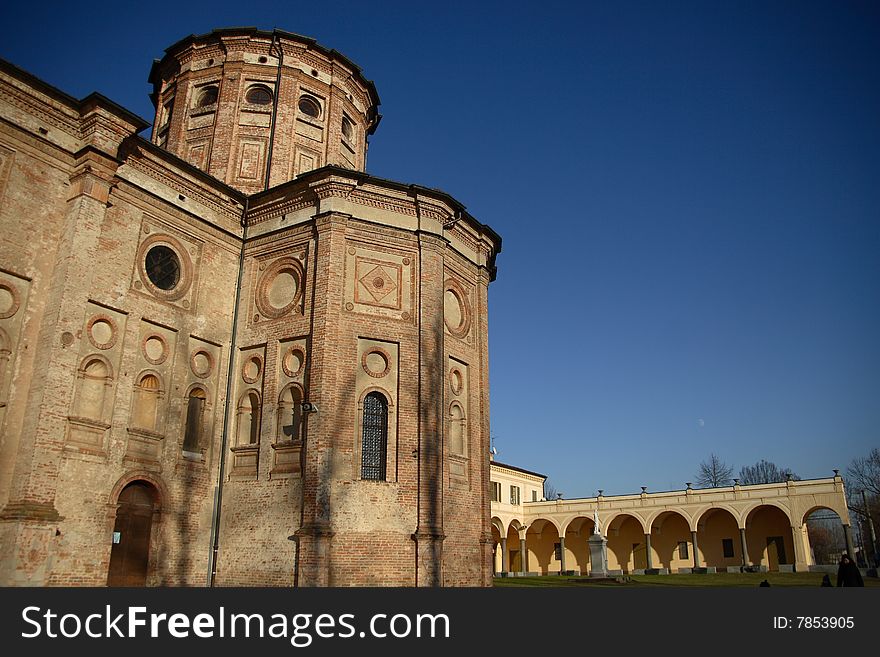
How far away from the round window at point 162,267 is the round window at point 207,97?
26.8 feet

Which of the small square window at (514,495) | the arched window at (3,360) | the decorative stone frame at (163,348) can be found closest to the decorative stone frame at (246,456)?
the decorative stone frame at (163,348)

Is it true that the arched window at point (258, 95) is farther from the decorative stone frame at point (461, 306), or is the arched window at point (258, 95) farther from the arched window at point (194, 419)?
the arched window at point (194, 419)

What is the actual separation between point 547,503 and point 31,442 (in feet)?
140

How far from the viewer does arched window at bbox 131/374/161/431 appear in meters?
16.2

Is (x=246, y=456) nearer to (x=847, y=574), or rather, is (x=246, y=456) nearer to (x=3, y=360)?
(x=3, y=360)

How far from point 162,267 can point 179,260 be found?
1.95 feet

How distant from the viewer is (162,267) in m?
17.8

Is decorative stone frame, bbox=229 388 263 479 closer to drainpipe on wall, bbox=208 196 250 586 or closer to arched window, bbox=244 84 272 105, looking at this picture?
drainpipe on wall, bbox=208 196 250 586

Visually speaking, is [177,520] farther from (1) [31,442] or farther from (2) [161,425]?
(1) [31,442]

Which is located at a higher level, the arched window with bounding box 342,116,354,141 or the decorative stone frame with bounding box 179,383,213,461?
the arched window with bounding box 342,116,354,141

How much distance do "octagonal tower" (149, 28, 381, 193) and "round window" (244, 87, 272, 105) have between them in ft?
0.12

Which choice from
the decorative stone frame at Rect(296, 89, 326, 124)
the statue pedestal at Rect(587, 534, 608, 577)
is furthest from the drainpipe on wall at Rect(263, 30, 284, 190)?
the statue pedestal at Rect(587, 534, 608, 577)

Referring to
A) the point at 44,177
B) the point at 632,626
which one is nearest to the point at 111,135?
the point at 44,177

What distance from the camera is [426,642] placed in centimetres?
690
